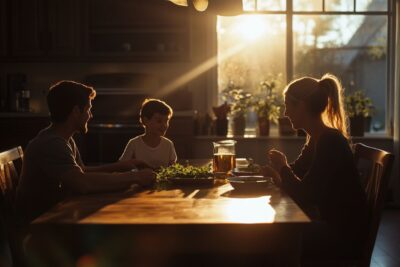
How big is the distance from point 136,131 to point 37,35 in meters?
1.35

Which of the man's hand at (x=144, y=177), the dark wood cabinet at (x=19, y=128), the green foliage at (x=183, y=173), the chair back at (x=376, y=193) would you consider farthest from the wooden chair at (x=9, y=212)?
the dark wood cabinet at (x=19, y=128)

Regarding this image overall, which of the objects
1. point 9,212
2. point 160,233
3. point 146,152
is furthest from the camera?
point 146,152

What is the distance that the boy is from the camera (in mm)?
3424

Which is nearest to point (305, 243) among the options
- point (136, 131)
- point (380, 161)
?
point (380, 161)

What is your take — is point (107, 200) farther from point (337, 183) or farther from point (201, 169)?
point (337, 183)

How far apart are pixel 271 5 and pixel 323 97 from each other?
350cm

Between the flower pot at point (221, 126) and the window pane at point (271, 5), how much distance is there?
1.19 meters

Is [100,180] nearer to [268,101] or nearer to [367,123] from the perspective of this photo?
[268,101]

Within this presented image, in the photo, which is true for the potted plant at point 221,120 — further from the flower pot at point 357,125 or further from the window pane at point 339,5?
the window pane at point 339,5

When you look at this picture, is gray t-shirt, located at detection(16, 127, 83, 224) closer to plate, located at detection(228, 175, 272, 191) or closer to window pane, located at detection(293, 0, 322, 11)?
plate, located at detection(228, 175, 272, 191)

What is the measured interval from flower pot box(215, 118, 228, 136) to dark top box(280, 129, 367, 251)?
3308 millimetres

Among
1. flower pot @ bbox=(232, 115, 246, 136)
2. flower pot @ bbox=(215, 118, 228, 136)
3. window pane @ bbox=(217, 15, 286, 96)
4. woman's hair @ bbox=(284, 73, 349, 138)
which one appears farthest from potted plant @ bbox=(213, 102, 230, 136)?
woman's hair @ bbox=(284, 73, 349, 138)

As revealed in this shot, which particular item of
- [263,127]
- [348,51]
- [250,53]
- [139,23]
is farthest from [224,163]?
[348,51]

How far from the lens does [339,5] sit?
590 cm
